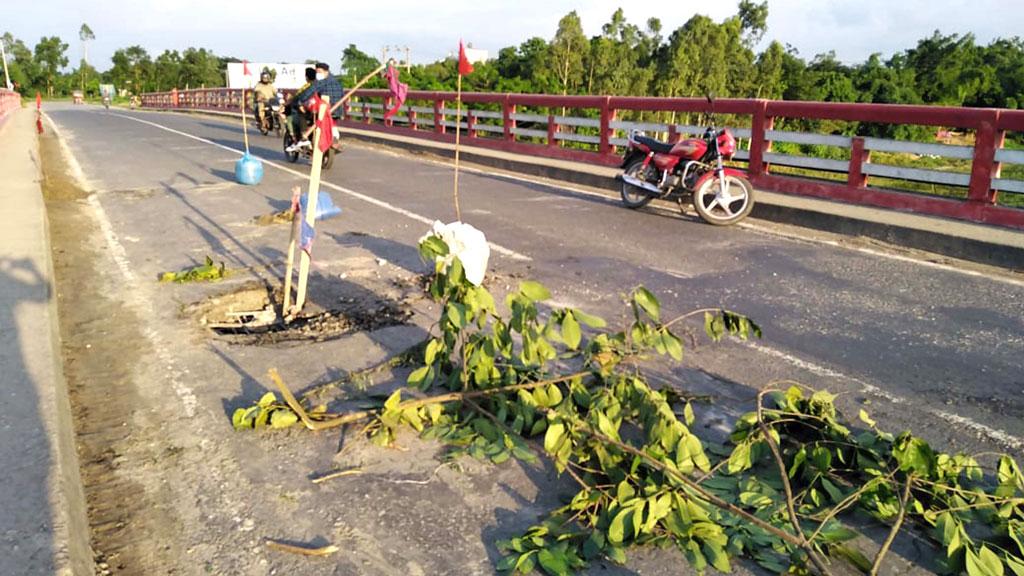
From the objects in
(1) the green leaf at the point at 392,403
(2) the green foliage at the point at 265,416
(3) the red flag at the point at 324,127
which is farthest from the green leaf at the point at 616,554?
(3) the red flag at the point at 324,127

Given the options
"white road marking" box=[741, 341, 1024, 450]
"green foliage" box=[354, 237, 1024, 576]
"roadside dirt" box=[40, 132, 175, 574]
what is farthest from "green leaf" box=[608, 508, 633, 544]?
"white road marking" box=[741, 341, 1024, 450]

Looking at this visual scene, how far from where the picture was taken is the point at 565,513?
10.4ft

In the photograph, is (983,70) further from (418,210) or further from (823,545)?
(823,545)

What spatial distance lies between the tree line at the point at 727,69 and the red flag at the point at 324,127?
1924 cm

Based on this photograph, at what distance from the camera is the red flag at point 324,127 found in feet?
17.3

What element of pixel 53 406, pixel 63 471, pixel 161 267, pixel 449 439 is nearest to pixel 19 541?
Answer: pixel 63 471

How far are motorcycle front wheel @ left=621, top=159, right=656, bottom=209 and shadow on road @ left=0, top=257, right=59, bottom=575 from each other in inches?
281

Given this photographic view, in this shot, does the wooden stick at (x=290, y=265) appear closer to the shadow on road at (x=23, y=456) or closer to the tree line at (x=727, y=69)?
the shadow on road at (x=23, y=456)

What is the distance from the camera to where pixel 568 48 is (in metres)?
43.2

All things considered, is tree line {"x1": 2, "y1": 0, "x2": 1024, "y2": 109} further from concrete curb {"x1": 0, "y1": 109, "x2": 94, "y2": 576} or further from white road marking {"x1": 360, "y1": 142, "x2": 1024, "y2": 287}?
concrete curb {"x1": 0, "y1": 109, "x2": 94, "y2": 576}

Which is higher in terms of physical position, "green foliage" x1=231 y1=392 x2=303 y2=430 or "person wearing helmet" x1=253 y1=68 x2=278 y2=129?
"person wearing helmet" x1=253 y1=68 x2=278 y2=129

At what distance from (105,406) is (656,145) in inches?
301

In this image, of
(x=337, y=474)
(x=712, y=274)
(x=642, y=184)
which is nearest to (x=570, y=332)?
(x=337, y=474)

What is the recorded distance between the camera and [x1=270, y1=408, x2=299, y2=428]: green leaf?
3.88 metres
